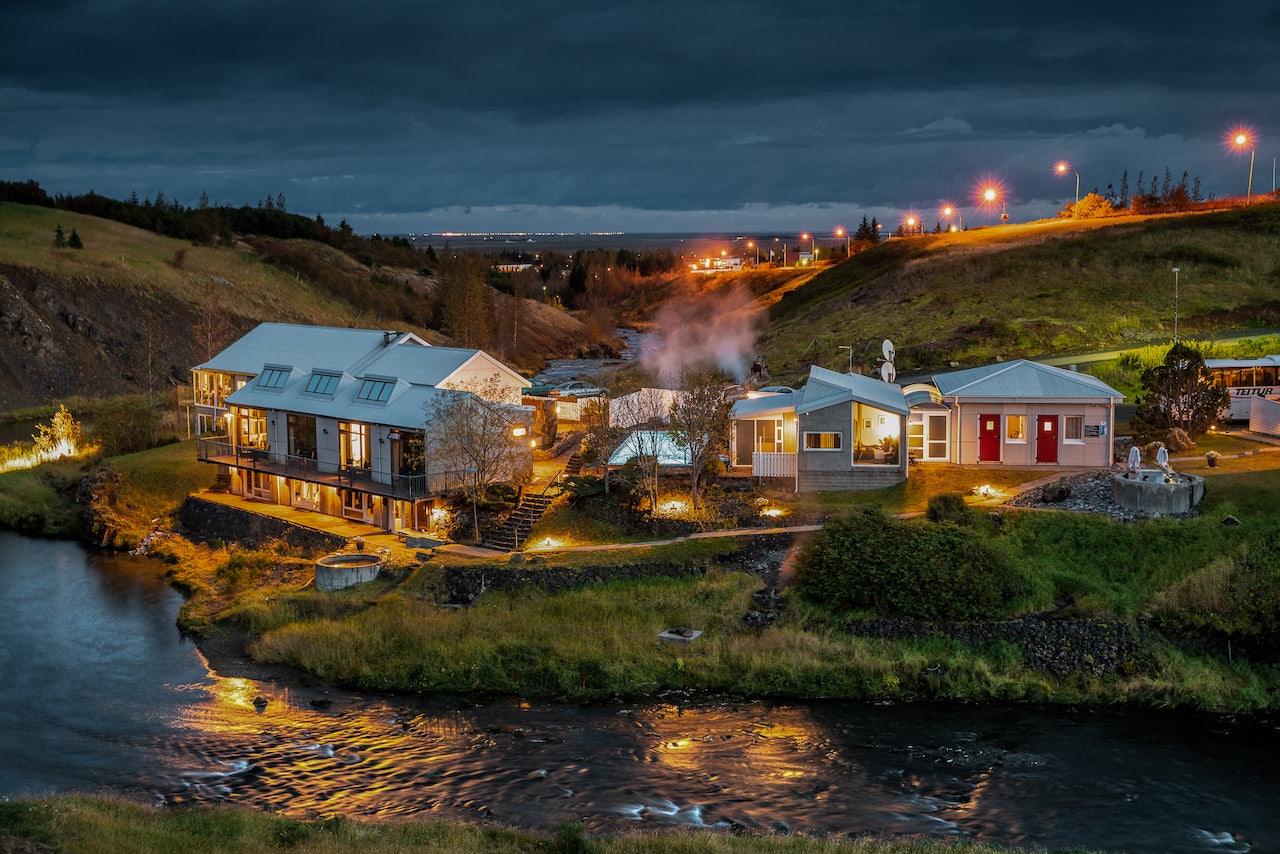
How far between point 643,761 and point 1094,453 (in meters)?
23.2

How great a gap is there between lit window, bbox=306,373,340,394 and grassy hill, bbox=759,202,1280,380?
27.0 metres

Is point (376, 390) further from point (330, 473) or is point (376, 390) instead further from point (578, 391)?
point (578, 391)

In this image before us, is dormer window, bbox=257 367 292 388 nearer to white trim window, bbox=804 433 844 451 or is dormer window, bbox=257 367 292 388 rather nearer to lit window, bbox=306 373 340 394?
lit window, bbox=306 373 340 394

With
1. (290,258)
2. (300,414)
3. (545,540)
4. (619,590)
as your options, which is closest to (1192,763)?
(619,590)

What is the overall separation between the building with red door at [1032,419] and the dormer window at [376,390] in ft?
66.9

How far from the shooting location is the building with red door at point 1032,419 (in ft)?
134

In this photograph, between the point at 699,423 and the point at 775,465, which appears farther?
the point at 775,465

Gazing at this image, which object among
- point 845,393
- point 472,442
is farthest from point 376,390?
point 845,393

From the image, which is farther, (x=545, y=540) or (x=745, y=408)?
(x=745, y=408)

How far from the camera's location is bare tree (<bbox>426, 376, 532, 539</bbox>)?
3872 centimetres

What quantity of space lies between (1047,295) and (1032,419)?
39946 millimetres

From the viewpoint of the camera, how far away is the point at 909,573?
3170 cm

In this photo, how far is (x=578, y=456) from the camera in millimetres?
44219

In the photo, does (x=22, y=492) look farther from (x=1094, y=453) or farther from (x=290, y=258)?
(x=290, y=258)
